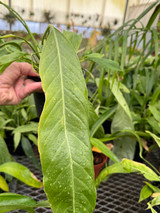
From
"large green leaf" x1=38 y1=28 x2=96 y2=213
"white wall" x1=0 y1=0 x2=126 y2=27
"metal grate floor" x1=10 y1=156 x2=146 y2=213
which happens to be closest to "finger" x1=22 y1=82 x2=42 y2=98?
"large green leaf" x1=38 y1=28 x2=96 y2=213

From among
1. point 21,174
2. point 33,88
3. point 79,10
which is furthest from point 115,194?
point 79,10

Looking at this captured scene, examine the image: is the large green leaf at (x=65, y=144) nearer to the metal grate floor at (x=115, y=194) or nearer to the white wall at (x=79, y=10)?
the metal grate floor at (x=115, y=194)

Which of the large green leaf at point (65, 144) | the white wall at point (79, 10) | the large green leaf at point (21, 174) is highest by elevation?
the white wall at point (79, 10)

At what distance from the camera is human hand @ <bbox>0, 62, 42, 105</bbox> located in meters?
0.52

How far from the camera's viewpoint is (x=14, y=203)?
0.44m

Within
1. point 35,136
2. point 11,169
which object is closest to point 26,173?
point 11,169

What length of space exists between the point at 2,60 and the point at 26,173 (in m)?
0.28

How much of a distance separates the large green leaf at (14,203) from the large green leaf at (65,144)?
159mm

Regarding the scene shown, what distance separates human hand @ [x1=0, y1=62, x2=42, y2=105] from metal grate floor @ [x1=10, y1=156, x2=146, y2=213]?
0.27 metres

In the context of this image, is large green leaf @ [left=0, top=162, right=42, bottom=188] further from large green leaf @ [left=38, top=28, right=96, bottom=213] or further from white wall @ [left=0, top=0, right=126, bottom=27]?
white wall @ [left=0, top=0, right=126, bottom=27]

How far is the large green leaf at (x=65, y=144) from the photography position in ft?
0.99

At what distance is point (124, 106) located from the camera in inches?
26.0

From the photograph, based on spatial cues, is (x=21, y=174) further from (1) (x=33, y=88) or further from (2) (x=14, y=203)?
(1) (x=33, y=88)

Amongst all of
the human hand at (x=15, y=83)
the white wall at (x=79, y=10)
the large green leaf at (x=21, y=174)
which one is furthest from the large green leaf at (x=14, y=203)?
the white wall at (x=79, y=10)
